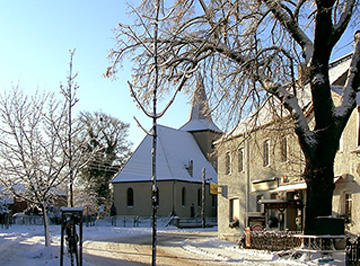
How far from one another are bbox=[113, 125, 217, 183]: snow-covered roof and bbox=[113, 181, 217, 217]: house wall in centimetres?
73

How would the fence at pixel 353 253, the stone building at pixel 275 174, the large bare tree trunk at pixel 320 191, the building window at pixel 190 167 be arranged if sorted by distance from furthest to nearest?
the building window at pixel 190 167 → the stone building at pixel 275 174 → the large bare tree trunk at pixel 320 191 → the fence at pixel 353 253

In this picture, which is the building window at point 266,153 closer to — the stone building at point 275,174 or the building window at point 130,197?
the stone building at point 275,174

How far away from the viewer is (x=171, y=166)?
54.3 metres

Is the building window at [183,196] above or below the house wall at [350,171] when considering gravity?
below

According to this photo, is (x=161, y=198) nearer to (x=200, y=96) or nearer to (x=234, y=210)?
(x=234, y=210)

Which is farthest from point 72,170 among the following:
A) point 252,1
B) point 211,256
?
point 252,1

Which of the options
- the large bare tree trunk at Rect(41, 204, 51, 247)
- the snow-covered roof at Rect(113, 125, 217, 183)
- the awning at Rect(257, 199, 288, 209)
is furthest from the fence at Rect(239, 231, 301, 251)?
the snow-covered roof at Rect(113, 125, 217, 183)

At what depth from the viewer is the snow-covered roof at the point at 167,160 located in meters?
53.8

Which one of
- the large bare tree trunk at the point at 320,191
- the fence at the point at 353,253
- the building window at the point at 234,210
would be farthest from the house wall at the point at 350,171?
the building window at the point at 234,210

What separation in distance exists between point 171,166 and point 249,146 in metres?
28.6

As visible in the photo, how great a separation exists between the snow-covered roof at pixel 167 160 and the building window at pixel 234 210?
925 inches

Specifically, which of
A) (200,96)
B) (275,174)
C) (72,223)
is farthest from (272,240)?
(72,223)

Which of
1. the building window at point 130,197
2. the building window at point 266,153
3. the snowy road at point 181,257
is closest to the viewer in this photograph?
the snowy road at point 181,257

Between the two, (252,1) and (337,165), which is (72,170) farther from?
(337,165)
